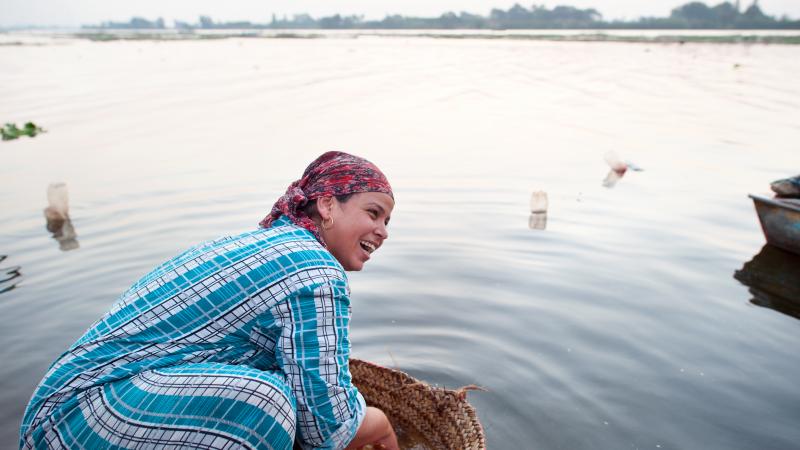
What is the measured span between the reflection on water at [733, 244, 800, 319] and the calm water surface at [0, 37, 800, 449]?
4.1 inches

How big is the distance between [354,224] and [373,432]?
0.72 meters

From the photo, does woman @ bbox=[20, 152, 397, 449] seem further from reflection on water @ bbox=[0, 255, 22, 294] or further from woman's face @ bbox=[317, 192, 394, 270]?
reflection on water @ bbox=[0, 255, 22, 294]

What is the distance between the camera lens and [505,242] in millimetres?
5395

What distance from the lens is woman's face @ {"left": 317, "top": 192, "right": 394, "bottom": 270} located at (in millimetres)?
1989

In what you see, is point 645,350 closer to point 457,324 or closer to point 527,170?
point 457,324

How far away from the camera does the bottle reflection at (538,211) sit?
580 cm

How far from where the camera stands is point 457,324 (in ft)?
13.1

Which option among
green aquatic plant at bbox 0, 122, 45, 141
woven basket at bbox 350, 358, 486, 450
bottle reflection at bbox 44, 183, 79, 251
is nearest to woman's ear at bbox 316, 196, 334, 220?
woven basket at bbox 350, 358, 486, 450

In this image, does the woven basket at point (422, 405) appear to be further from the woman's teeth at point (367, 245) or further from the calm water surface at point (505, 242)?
the woman's teeth at point (367, 245)

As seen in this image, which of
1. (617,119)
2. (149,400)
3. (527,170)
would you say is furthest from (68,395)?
(617,119)

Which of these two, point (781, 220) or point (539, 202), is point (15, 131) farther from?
point (781, 220)

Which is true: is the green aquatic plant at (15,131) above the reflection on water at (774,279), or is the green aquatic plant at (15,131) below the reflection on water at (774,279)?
above

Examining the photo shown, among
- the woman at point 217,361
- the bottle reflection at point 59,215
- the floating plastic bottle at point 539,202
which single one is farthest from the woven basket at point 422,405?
the bottle reflection at point 59,215

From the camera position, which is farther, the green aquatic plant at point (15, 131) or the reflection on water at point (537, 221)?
the green aquatic plant at point (15, 131)
